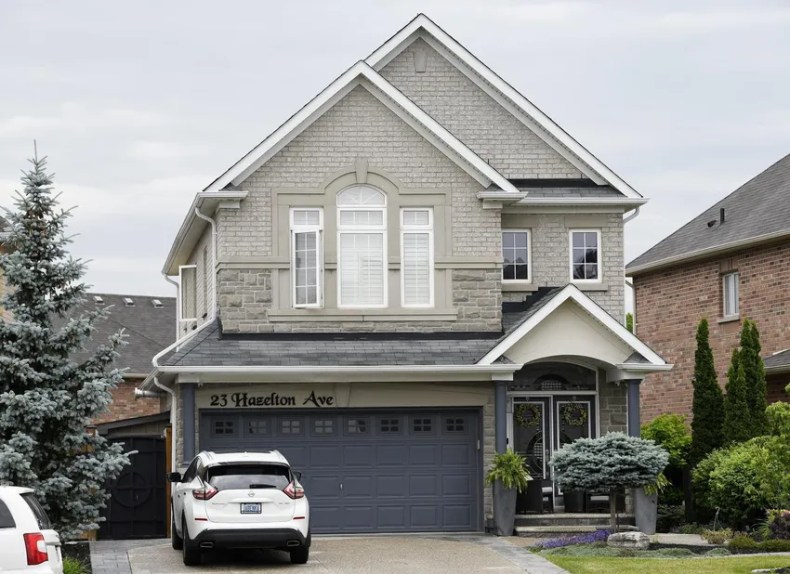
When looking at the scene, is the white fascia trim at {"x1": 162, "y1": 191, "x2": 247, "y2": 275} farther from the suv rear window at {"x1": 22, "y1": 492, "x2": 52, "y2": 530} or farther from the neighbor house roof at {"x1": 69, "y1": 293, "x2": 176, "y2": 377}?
the neighbor house roof at {"x1": 69, "y1": 293, "x2": 176, "y2": 377}

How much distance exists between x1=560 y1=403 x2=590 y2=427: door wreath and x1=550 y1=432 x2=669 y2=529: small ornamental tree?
2.46 metres

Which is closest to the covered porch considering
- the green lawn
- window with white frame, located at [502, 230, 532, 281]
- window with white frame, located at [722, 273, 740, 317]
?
window with white frame, located at [502, 230, 532, 281]

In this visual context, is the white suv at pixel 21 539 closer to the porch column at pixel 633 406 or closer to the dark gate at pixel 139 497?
the dark gate at pixel 139 497

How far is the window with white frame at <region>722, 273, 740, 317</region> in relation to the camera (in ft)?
109

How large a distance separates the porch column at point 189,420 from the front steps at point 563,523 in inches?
229

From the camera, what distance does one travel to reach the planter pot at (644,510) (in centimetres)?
2491

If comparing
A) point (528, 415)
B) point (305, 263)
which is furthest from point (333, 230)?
point (528, 415)

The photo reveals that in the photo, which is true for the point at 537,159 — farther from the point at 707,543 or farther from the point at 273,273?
the point at 707,543

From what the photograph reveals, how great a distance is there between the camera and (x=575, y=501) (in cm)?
2591

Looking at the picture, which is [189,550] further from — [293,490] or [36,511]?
[36,511]

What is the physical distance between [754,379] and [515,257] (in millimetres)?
5076

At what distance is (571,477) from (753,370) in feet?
16.4

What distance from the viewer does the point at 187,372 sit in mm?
24266

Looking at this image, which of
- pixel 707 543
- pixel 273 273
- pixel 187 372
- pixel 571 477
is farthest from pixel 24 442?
pixel 707 543
